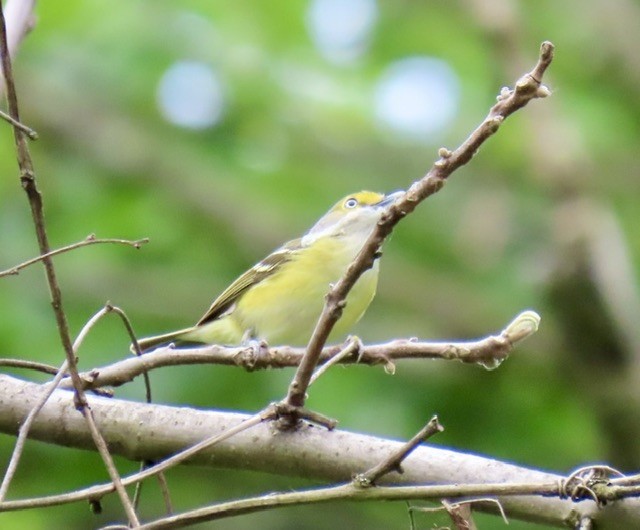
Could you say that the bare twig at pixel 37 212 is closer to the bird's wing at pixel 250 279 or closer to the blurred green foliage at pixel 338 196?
the bird's wing at pixel 250 279

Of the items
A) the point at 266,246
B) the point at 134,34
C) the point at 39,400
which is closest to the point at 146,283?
the point at 266,246

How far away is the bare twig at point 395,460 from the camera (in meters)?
2.09

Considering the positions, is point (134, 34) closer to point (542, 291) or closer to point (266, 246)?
point (266, 246)

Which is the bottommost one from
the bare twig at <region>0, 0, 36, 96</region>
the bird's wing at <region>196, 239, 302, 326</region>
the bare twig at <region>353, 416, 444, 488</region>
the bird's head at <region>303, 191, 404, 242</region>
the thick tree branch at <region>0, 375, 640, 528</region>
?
the bare twig at <region>353, 416, 444, 488</region>

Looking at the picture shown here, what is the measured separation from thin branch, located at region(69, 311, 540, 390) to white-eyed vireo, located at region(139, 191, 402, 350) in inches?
67.8

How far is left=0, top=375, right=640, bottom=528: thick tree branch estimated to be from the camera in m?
2.56

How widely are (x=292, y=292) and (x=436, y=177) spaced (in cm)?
309

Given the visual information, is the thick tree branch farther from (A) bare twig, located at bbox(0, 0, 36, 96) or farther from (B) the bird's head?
(B) the bird's head

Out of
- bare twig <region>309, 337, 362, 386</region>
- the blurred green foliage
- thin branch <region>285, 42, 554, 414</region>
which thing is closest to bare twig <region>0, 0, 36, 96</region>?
bare twig <region>309, 337, 362, 386</region>

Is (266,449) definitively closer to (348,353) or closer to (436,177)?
(348,353)

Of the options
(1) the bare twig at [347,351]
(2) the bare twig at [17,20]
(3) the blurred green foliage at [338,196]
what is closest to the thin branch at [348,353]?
(1) the bare twig at [347,351]

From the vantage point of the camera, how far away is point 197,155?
320 inches

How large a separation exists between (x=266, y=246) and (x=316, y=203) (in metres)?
0.50

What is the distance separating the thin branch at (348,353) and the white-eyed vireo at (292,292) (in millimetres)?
1723
